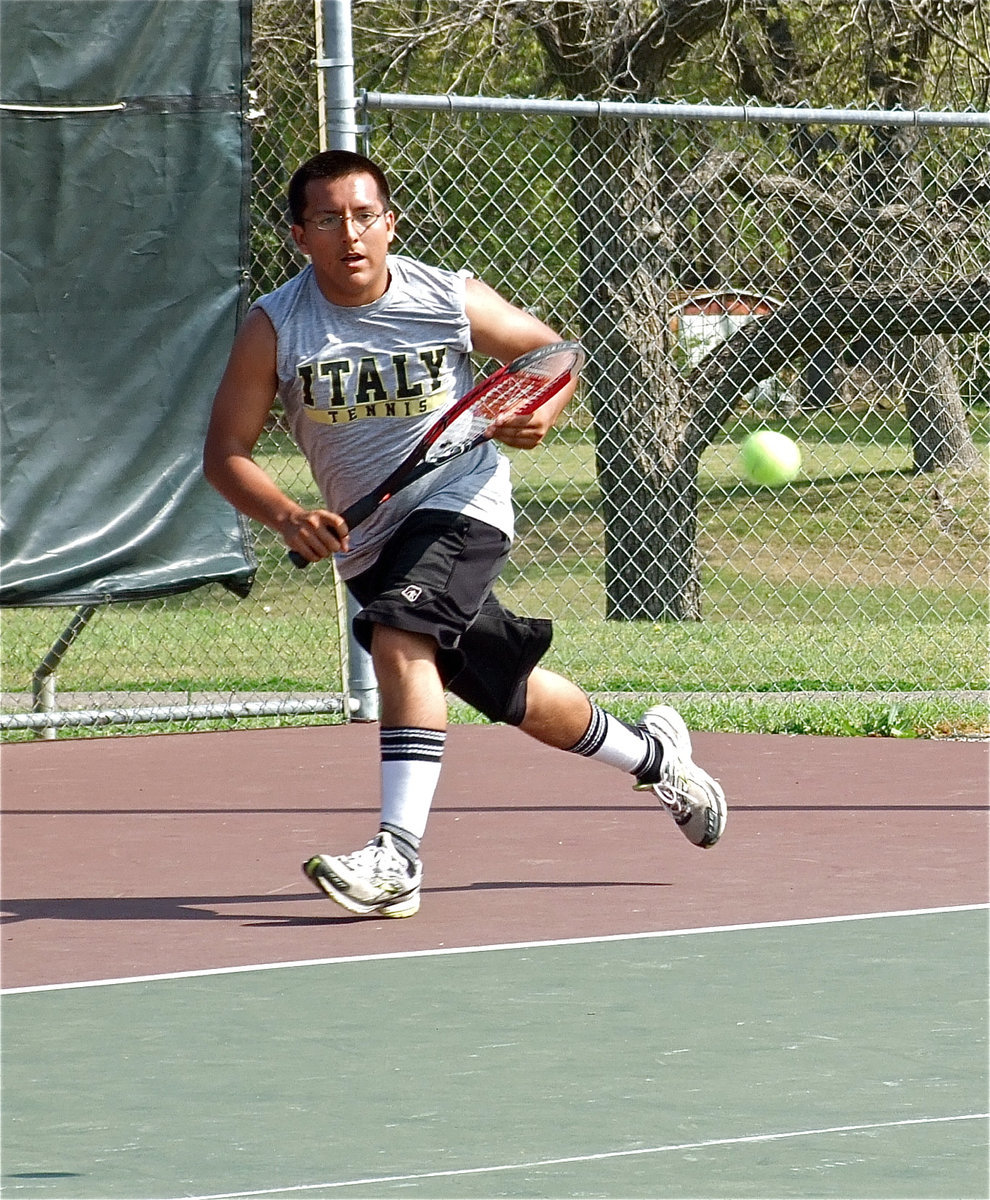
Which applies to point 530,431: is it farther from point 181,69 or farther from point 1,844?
point 181,69

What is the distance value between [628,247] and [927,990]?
8.18 m

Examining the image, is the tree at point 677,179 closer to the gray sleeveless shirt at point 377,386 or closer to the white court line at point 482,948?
the gray sleeveless shirt at point 377,386

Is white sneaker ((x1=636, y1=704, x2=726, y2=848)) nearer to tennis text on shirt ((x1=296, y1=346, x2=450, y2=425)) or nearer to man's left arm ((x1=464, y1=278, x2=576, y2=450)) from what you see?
man's left arm ((x1=464, y1=278, x2=576, y2=450))

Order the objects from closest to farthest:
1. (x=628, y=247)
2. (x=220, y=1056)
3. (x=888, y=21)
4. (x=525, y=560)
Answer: (x=220, y=1056)
(x=628, y=247)
(x=888, y=21)
(x=525, y=560)


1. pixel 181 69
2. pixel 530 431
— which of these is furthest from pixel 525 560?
pixel 530 431

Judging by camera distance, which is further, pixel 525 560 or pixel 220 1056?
pixel 525 560

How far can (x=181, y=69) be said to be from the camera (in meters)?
7.59

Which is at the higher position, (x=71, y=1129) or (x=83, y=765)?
(x=71, y=1129)

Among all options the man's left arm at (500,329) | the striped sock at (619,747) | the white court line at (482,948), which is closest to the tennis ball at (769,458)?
the striped sock at (619,747)

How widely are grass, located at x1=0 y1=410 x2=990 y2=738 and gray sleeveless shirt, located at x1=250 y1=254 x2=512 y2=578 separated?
3.31 metres

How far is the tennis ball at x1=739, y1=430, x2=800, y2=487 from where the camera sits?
8578 mm

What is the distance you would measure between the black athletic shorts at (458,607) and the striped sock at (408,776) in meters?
0.22

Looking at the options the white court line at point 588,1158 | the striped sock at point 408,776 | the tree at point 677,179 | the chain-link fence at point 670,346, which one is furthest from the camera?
the tree at point 677,179

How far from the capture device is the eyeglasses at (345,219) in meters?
4.88
